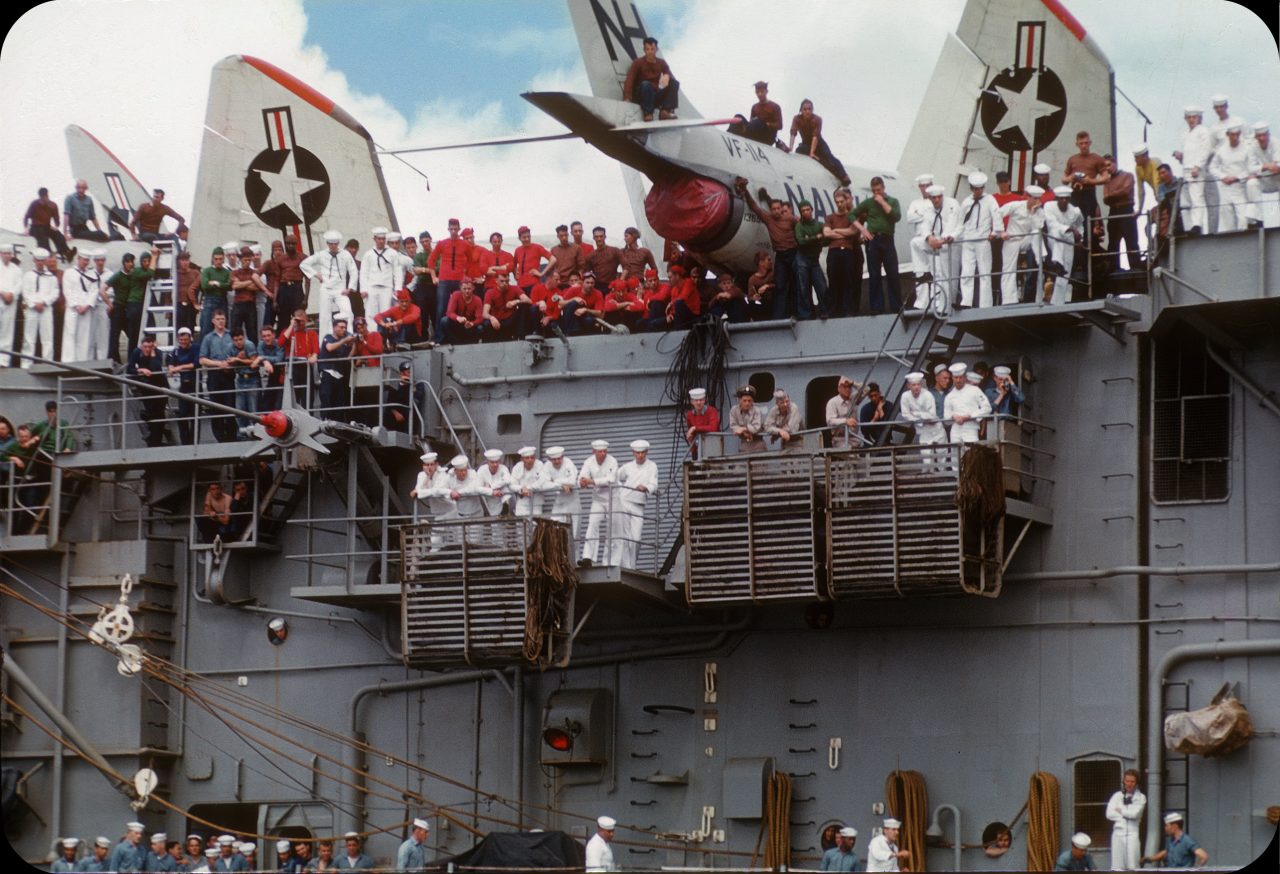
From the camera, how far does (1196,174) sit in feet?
77.8

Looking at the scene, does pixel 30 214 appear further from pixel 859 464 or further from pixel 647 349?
pixel 859 464

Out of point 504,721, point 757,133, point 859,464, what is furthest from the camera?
point 757,133

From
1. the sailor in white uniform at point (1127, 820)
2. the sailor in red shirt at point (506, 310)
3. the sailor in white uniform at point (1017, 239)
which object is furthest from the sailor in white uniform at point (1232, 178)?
the sailor in red shirt at point (506, 310)

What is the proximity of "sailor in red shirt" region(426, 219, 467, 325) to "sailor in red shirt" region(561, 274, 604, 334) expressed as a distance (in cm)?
150

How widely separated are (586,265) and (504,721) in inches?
234

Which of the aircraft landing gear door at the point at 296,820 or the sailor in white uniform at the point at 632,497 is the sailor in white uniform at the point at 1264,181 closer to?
the sailor in white uniform at the point at 632,497

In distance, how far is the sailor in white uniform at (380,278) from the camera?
27812 millimetres

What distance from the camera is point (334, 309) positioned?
27547 mm

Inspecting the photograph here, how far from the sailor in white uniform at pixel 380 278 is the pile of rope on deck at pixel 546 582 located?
4998 millimetres

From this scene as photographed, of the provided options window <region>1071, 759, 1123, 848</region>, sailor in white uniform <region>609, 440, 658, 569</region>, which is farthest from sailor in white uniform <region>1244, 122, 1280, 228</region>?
sailor in white uniform <region>609, 440, 658, 569</region>

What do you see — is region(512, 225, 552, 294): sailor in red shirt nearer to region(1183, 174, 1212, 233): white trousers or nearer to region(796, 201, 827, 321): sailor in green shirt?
region(796, 201, 827, 321): sailor in green shirt

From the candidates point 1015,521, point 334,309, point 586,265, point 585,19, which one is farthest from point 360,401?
point 1015,521

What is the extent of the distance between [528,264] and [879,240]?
4.79 metres

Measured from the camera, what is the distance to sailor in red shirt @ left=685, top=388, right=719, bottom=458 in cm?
2517
